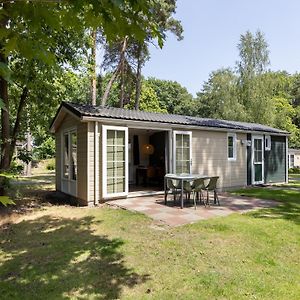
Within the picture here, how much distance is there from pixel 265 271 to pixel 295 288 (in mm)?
524

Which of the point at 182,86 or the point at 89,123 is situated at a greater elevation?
the point at 182,86

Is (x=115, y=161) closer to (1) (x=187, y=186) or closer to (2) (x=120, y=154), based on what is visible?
(2) (x=120, y=154)

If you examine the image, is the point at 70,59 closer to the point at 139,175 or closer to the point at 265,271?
the point at 139,175

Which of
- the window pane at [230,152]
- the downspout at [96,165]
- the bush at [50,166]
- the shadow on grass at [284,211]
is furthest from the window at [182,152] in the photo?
the bush at [50,166]

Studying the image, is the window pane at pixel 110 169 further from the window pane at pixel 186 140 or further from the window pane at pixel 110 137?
the window pane at pixel 186 140

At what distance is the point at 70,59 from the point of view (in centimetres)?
994

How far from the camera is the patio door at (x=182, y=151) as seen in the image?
10797mm

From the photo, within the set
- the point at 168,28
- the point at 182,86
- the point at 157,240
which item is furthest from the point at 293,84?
the point at 157,240

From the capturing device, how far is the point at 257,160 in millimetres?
14047

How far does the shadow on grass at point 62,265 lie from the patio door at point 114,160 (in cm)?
252

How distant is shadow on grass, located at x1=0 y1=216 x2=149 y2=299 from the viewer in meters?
3.77

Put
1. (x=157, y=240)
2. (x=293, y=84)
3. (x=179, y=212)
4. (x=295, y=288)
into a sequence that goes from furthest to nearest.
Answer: (x=293, y=84), (x=179, y=212), (x=157, y=240), (x=295, y=288)

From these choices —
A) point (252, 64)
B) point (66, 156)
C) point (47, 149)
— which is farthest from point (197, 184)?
point (47, 149)

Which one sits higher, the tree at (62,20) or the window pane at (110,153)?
the tree at (62,20)
